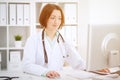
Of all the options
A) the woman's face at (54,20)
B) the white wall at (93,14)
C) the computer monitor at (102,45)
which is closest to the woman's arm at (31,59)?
the woman's face at (54,20)

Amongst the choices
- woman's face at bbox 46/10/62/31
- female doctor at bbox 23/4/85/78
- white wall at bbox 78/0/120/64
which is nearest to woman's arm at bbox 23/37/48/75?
female doctor at bbox 23/4/85/78

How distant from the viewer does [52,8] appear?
2.26 m

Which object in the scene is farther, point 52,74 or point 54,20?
point 54,20

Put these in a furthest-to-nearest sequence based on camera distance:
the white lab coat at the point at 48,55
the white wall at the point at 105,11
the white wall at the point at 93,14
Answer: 1. the white wall at the point at 105,11
2. the white wall at the point at 93,14
3. the white lab coat at the point at 48,55

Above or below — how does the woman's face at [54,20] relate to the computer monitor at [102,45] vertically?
above

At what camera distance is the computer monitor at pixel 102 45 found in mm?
1662

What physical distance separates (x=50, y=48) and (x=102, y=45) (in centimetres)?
67

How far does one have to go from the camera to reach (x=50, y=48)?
2.23 meters

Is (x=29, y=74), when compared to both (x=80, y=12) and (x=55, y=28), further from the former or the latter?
(x=80, y=12)

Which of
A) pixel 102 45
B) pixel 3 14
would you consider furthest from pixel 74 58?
pixel 3 14

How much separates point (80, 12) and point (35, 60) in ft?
5.96

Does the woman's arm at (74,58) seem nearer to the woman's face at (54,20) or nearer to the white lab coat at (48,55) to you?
the white lab coat at (48,55)

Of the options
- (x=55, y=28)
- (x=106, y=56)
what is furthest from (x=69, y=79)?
(x=55, y=28)

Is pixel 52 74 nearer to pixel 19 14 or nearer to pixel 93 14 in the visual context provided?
pixel 19 14
